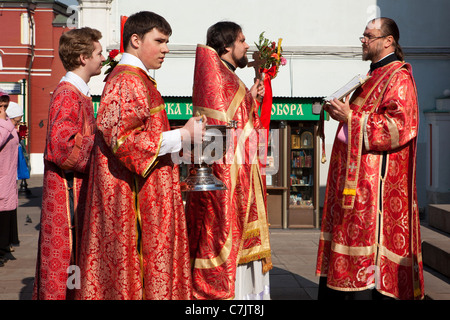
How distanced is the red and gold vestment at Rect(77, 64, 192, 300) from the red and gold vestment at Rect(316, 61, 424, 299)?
5.24ft

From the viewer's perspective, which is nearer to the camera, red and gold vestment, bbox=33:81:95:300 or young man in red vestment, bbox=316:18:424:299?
red and gold vestment, bbox=33:81:95:300

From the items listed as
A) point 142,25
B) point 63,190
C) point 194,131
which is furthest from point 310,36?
point 194,131

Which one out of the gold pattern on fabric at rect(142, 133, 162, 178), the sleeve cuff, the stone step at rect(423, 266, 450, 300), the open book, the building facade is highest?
the building facade

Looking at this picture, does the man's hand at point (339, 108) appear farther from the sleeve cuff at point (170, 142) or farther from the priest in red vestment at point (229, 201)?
the sleeve cuff at point (170, 142)

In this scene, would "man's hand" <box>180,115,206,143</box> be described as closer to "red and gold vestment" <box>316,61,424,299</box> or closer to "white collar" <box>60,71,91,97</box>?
"white collar" <box>60,71,91,97</box>

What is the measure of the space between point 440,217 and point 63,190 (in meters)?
4.28

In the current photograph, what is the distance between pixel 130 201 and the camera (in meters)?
2.97

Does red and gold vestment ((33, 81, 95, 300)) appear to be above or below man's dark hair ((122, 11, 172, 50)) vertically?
below

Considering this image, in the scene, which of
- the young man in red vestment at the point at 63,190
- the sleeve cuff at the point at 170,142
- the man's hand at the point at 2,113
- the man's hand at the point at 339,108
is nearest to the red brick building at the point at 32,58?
the man's hand at the point at 2,113

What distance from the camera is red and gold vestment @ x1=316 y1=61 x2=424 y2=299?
160 inches

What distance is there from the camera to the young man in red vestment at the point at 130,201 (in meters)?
2.89

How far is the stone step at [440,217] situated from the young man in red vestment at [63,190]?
160 inches

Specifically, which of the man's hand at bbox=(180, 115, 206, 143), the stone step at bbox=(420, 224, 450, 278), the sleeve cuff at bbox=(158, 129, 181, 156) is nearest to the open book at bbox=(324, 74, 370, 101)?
the man's hand at bbox=(180, 115, 206, 143)
